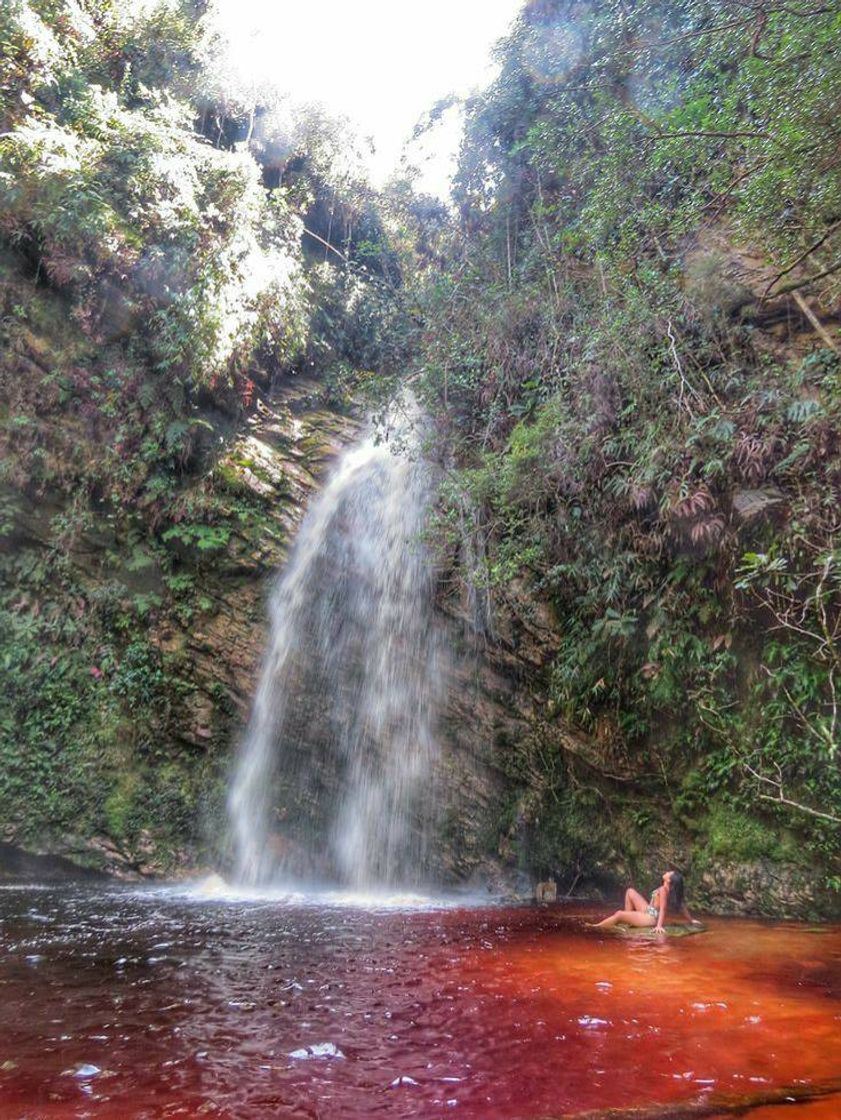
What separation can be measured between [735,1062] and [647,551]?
16.8 ft

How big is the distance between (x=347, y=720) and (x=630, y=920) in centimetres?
423

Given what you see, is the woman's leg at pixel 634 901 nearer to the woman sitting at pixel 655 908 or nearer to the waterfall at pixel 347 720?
the woman sitting at pixel 655 908

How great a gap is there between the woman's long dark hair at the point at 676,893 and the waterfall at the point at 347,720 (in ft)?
9.46

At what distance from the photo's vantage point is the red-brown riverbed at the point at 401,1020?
2572 mm

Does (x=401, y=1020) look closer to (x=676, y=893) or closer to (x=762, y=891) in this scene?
(x=676, y=893)

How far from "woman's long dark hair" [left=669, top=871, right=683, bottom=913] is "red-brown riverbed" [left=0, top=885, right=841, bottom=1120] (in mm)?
554

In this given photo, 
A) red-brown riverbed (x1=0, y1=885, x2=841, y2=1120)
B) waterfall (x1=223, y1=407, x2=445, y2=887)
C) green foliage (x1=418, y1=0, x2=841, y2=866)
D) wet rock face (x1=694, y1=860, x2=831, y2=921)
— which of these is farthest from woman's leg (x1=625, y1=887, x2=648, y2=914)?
waterfall (x1=223, y1=407, x2=445, y2=887)

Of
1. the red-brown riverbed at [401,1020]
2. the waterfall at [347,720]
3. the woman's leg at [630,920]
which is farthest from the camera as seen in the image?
the waterfall at [347,720]

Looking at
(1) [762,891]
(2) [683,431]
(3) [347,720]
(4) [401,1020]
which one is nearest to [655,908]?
(1) [762,891]

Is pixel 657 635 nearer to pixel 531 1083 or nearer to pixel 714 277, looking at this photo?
pixel 714 277

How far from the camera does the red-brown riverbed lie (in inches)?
101

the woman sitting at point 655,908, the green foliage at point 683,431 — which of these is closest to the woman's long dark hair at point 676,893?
the woman sitting at point 655,908

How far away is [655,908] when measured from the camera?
226 inches

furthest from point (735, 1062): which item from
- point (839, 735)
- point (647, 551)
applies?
point (647, 551)
